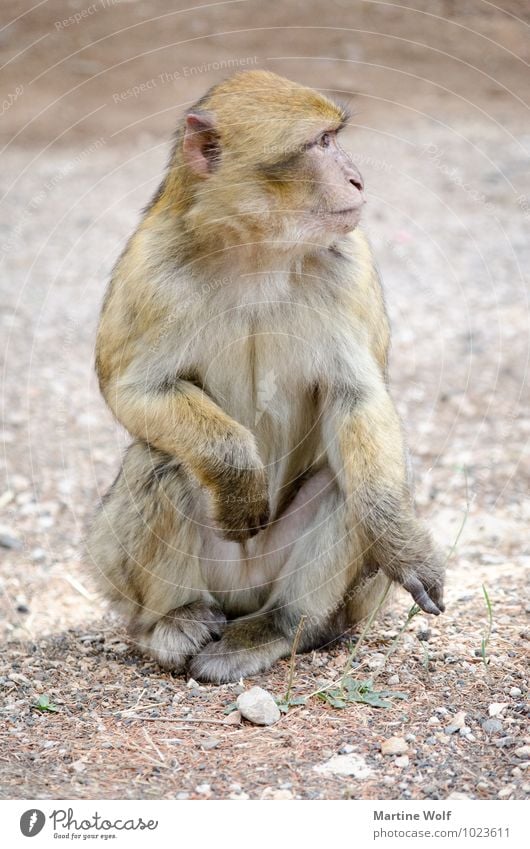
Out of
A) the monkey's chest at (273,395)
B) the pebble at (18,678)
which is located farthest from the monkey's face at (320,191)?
the pebble at (18,678)

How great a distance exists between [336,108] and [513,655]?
2667mm

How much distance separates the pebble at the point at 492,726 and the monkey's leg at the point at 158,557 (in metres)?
1.35

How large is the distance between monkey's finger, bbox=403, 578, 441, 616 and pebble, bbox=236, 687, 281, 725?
82 cm

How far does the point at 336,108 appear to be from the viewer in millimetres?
4848

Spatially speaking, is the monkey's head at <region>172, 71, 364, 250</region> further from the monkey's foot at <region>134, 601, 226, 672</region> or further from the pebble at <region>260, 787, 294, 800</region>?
the pebble at <region>260, 787, 294, 800</region>

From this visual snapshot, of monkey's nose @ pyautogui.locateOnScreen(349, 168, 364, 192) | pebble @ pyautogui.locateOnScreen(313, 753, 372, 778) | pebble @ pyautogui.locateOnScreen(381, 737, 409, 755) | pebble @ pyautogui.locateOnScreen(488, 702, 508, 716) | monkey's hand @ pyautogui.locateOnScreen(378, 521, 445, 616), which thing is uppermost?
monkey's nose @ pyautogui.locateOnScreen(349, 168, 364, 192)

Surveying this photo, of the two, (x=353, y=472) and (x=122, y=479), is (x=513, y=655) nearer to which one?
(x=353, y=472)

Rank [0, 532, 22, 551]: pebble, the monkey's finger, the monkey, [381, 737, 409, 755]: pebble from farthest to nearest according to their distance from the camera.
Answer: [0, 532, 22, 551]: pebble, the monkey's finger, the monkey, [381, 737, 409, 755]: pebble

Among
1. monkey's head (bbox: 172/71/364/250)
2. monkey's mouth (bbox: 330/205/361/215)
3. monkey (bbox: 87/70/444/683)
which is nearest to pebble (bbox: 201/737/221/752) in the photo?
monkey (bbox: 87/70/444/683)

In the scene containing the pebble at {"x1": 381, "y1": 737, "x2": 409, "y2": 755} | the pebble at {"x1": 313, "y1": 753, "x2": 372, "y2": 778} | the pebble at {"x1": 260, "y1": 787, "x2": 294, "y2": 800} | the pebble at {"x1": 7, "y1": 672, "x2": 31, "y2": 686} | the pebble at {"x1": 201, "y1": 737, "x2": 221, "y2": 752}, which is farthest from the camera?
the pebble at {"x1": 7, "y1": 672, "x2": 31, "y2": 686}

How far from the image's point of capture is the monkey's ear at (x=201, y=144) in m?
4.82

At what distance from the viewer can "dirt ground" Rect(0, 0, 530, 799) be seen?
4453mm

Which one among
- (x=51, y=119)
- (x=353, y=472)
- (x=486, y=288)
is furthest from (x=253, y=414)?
(x=51, y=119)

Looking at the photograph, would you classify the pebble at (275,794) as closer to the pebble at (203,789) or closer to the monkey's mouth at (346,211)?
the pebble at (203,789)
